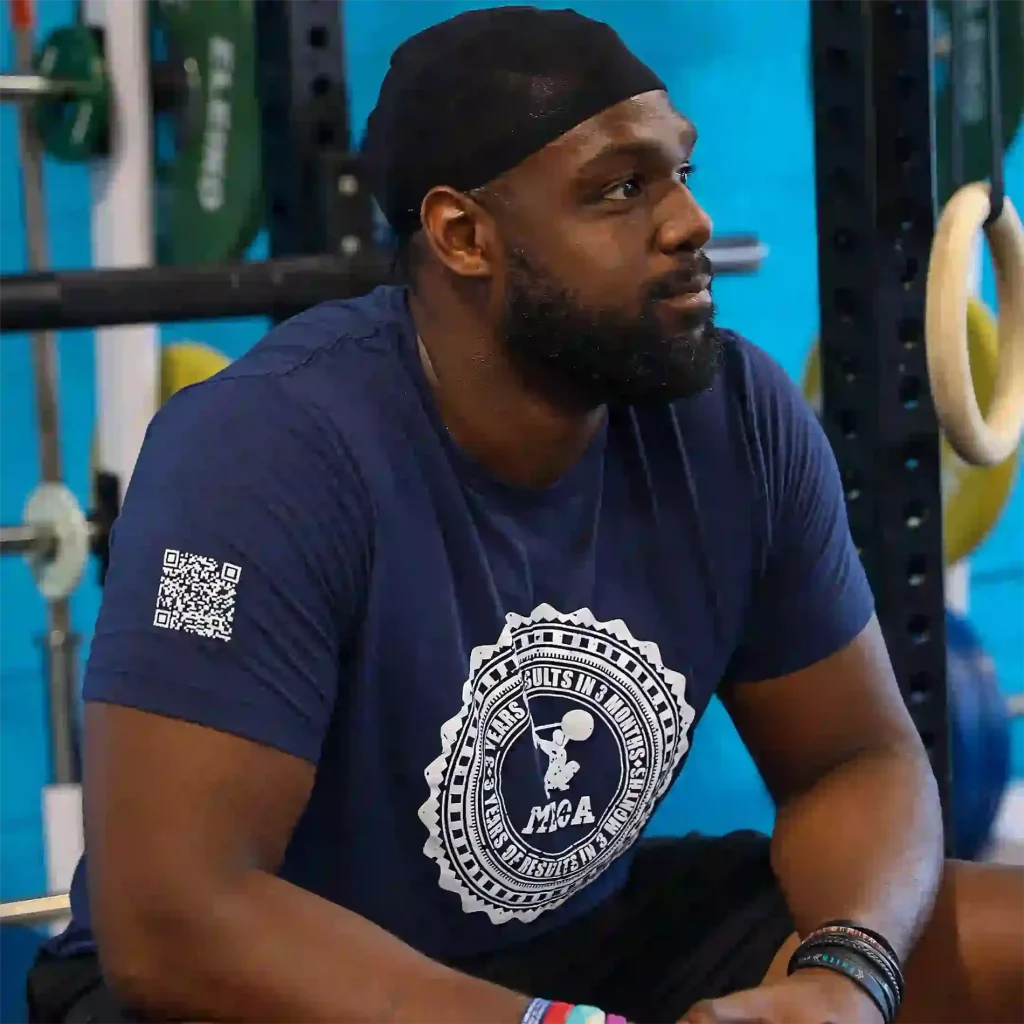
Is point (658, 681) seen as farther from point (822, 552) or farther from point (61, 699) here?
point (61, 699)

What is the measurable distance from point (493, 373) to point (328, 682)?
0.88 feet

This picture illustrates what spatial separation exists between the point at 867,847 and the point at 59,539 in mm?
891

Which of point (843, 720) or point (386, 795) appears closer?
point (386, 795)

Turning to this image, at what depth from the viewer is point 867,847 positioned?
113 cm

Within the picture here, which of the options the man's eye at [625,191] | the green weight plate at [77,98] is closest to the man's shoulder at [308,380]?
the man's eye at [625,191]

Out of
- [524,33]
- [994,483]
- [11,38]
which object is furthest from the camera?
[994,483]

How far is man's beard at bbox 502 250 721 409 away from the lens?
104 centimetres

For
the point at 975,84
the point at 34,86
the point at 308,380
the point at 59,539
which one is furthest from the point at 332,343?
the point at 975,84

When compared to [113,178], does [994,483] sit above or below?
below

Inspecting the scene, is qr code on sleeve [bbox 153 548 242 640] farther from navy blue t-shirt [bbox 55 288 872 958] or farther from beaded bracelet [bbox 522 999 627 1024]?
beaded bracelet [bbox 522 999 627 1024]

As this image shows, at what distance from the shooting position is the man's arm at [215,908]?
88cm

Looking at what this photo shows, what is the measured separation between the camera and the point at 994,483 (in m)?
2.13

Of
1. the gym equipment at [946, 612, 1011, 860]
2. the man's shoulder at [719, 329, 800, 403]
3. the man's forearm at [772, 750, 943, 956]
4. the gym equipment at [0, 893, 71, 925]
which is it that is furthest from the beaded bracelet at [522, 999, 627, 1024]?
the gym equipment at [946, 612, 1011, 860]

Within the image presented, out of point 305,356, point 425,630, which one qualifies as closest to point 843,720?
point 425,630
